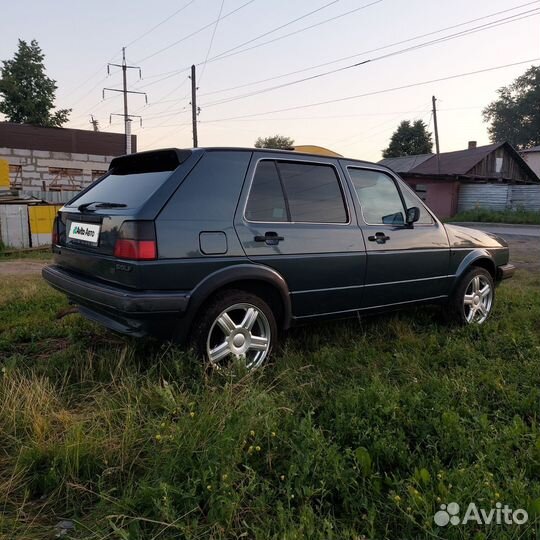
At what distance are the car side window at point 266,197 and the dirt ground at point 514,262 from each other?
6.03 meters

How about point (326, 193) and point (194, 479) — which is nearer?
point (194, 479)

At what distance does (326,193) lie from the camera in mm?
3711

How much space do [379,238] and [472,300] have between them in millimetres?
1500

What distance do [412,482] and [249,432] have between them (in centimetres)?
76

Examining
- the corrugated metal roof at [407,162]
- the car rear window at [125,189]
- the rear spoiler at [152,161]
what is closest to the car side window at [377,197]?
the rear spoiler at [152,161]

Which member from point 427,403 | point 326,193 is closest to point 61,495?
point 427,403

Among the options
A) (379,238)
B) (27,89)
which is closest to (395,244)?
(379,238)

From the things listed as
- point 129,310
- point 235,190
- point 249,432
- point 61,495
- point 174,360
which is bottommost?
point 61,495

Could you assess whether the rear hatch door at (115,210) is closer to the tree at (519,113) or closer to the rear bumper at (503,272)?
the rear bumper at (503,272)

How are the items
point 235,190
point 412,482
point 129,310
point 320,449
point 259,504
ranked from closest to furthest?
point 259,504
point 412,482
point 320,449
point 129,310
point 235,190

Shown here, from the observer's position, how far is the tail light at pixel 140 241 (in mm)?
2736

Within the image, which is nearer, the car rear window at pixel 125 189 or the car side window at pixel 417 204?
the car rear window at pixel 125 189

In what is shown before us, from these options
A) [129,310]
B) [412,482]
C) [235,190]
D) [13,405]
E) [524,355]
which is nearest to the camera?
[412,482]

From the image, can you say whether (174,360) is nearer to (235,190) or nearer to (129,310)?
(129,310)
